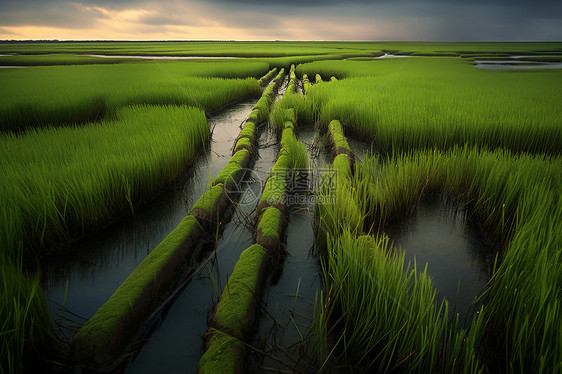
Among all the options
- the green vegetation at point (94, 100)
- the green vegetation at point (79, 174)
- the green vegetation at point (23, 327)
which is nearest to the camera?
the green vegetation at point (23, 327)

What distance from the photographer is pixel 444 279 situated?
1.52 meters

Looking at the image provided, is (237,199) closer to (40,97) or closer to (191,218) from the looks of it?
(191,218)

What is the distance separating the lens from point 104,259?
1.66 meters

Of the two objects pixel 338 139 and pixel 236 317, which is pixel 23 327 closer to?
pixel 236 317

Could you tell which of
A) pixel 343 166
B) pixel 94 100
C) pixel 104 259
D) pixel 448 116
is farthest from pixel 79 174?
pixel 448 116

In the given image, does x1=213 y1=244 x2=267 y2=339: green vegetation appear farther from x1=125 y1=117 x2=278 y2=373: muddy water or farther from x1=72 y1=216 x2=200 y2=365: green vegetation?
x1=72 y1=216 x2=200 y2=365: green vegetation

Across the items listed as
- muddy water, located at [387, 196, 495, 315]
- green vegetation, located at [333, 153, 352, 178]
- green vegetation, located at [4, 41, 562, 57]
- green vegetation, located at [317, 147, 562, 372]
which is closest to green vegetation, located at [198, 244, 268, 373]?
green vegetation, located at [317, 147, 562, 372]

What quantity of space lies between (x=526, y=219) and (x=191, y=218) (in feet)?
5.84

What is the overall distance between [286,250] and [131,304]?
842 millimetres

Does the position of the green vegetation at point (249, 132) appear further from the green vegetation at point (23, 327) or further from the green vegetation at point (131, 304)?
the green vegetation at point (23, 327)

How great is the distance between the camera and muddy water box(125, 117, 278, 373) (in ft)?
3.51

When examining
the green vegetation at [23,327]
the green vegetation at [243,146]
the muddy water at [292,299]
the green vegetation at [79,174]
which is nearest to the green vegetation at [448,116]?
the green vegetation at [243,146]

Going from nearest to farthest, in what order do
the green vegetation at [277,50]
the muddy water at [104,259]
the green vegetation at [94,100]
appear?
the muddy water at [104,259], the green vegetation at [94,100], the green vegetation at [277,50]

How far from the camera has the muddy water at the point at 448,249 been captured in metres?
1.46
